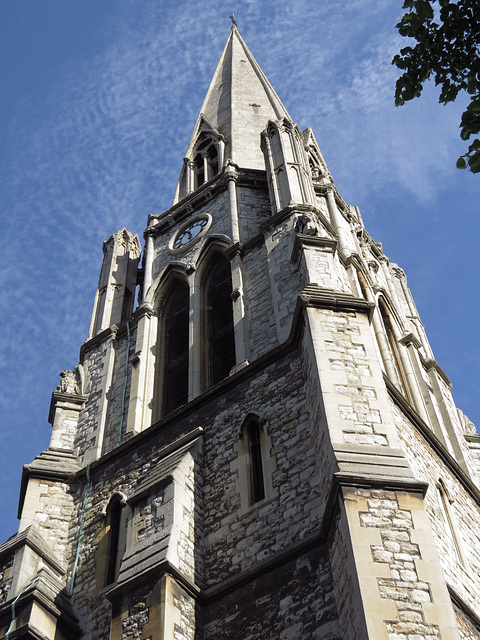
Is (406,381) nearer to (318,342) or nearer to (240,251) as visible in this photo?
(240,251)

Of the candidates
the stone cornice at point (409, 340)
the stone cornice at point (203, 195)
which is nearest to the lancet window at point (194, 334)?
the stone cornice at point (203, 195)

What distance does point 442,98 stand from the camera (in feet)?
29.8

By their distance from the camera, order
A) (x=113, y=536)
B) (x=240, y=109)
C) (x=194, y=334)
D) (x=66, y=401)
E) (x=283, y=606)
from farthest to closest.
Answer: (x=240, y=109) < (x=66, y=401) < (x=194, y=334) < (x=113, y=536) < (x=283, y=606)

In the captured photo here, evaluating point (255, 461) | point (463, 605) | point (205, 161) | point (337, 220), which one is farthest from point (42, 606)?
point (205, 161)

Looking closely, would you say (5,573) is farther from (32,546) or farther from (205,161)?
(205,161)

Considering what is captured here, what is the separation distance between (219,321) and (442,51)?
39.9ft

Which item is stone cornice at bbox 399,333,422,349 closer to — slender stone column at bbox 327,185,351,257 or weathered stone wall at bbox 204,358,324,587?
slender stone column at bbox 327,185,351,257

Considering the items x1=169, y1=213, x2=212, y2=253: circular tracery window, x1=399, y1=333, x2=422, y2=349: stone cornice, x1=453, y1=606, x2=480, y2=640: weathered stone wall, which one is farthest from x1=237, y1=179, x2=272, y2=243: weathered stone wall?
x1=453, y1=606, x2=480, y2=640: weathered stone wall

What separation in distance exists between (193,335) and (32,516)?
5317 mm

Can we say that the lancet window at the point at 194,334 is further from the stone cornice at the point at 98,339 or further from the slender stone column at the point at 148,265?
the stone cornice at the point at 98,339

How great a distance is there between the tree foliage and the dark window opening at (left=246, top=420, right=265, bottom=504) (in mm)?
7082

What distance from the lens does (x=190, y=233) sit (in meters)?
23.8

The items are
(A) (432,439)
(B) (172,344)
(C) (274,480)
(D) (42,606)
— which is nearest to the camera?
(C) (274,480)

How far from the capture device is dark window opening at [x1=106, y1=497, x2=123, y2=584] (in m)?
15.2
